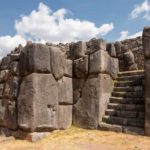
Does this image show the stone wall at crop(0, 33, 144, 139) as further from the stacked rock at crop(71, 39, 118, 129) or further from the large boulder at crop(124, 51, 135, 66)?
the large boulder at crop(124, 51, 135, 66)

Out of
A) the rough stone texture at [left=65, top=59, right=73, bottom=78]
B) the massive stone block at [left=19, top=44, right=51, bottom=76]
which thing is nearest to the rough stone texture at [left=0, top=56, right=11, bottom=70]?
the massive stone block at [left=19, top=44, right=51, bottom=76]

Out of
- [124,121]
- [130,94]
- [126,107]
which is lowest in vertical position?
[124,121]

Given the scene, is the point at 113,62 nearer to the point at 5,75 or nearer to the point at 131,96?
the point at 131,96

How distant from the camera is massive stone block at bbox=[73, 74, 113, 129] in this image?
26.3ft

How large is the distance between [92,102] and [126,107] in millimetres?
996

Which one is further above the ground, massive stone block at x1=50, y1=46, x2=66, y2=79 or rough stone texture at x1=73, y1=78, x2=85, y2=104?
massive stone block at x1=50, y1=46, x2=66, y2=79

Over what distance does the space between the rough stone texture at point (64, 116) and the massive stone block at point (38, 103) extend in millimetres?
261

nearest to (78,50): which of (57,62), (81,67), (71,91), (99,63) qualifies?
(81,67)

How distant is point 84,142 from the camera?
261 inches

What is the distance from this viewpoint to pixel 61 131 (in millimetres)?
7812

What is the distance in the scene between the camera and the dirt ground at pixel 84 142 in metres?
6.14

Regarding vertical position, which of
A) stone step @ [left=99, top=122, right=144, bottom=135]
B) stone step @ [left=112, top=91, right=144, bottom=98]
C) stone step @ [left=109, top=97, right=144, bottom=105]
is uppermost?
stone step @ [left=112, top=91, right=144, bottom=98]

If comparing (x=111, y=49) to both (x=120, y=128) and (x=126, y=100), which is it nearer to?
(x=126, y=100)

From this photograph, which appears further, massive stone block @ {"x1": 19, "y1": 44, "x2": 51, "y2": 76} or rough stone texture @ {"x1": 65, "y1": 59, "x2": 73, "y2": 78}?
rough stone texture @ {"x1": 65, "y1": 59, "x2": 73, "y2": 78}
